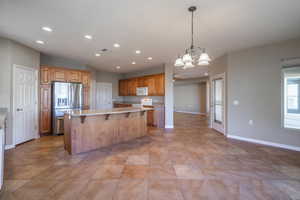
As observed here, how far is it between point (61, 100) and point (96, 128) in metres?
2.23

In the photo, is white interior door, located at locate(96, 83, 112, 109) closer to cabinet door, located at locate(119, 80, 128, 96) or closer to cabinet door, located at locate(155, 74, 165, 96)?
cabinet door, located at locate(119, 80, 128, 96)

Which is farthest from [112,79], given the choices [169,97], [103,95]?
[169,97]

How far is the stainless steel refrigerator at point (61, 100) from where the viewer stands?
15.0 ft

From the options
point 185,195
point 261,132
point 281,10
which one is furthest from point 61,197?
point 261,132

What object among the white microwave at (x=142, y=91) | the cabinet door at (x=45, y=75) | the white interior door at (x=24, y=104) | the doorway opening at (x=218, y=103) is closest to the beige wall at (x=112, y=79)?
the white microwave at (x=142, y=91)

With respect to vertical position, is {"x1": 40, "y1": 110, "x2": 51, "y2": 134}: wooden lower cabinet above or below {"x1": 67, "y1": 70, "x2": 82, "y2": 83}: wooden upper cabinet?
below

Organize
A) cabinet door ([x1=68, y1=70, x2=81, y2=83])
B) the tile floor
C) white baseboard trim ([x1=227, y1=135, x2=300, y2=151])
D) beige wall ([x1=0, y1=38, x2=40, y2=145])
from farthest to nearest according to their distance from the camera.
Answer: cabinet door ([x1=68, y1=70, x2=81, y2=83]), white baseboard trim ([x1=227, y1=135, x2=300, y2=151]), beige wall ([x1=0, y1=38, x2=40, y2=145]), the tile floor

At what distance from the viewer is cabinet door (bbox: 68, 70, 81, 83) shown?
5031 mm

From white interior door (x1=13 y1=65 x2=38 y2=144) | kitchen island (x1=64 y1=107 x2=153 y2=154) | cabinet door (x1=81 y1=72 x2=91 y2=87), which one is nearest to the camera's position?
kitchen island (x1=64 y1=107 x2=153 y2=154)

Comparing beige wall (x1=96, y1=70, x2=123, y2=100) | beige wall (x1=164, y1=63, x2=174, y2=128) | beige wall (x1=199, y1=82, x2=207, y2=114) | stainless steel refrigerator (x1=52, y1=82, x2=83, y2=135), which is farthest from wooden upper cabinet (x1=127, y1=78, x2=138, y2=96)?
beige wall (x1=199, y1=82, x2=207, y2=114)

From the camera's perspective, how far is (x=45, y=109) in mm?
4488

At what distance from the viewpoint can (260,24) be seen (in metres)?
2.75

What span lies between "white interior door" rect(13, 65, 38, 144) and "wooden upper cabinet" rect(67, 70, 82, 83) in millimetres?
1008

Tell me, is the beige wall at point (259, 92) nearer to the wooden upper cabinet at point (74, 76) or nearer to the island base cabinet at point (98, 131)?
the island base cabinet at point (98, 131)
